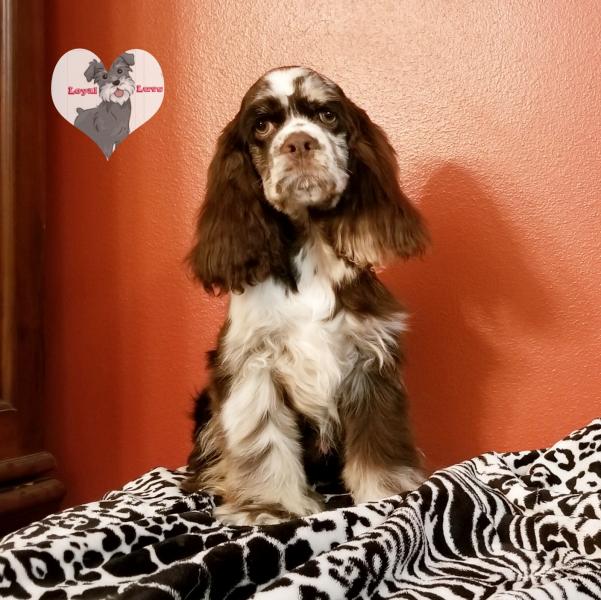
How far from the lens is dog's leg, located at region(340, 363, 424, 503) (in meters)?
1.32

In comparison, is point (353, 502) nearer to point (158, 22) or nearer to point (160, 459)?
point (160, 459)

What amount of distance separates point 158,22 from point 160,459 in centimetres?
121

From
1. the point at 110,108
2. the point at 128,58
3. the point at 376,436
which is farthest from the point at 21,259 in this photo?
the point at 376,436

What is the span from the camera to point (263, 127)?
4.43 ft

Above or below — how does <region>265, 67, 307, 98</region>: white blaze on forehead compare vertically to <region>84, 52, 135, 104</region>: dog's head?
below

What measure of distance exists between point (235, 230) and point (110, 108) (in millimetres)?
871

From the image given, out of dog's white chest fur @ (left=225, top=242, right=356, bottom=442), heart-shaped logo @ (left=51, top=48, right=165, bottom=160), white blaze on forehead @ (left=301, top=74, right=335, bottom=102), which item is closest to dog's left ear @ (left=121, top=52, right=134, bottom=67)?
heart-shaped logo @ (left=51, top=48, right=165, bottom=160)

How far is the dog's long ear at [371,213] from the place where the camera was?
1.34m

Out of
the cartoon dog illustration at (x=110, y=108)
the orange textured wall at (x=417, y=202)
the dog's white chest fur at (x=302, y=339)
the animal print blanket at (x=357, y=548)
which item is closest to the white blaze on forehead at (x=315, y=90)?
the dog's white chest fur at (x=302, y=339)

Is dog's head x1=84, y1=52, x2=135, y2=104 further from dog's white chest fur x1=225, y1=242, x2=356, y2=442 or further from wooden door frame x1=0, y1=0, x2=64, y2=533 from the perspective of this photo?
dog's white chest fur x1=225, y1=242, x2=356, y2=442

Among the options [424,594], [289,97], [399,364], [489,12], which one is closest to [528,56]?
[489,12]

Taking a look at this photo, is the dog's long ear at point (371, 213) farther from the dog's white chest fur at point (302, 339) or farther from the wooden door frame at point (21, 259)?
the wooden door frame at point (21, 259)

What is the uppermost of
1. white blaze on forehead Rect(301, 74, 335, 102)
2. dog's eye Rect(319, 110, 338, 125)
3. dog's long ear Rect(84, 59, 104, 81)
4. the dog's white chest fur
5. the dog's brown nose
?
dog's long ear Rect(84, 59, 104, 81)

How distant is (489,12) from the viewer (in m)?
1.64
